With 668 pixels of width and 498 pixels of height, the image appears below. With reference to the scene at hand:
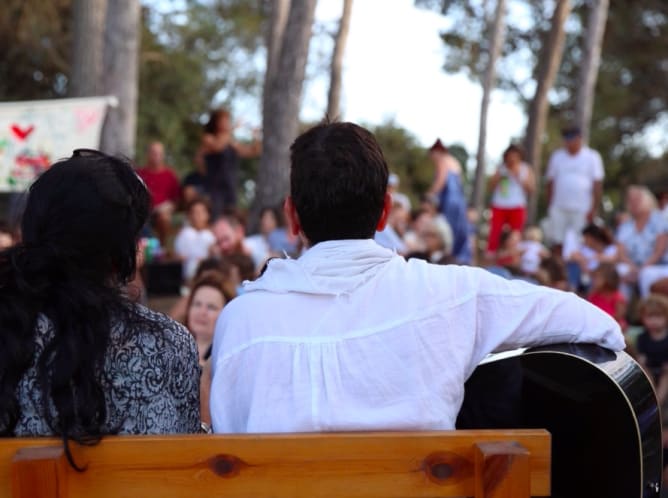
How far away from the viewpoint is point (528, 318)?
265 centimetres

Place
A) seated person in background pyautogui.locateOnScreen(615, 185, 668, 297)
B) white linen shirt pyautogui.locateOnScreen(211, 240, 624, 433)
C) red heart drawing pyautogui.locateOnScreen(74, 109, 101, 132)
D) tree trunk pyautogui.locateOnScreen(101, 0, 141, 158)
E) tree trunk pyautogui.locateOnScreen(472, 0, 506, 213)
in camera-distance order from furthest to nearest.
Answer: tree trunk pyautogui.locateOnScreen(472, 0, 506, 213), tree trunk pyautogui.locateOnScreen(101, 0, 141, 158), seated person in background pyautogui.locateOnScreen(615, 185, 668, 297), red heart drawing pyautogui.locateOnScreen(74, 109, 101, 132), white linen shirt pyautogui.locateOnScreen(211, 240, 624, 433)

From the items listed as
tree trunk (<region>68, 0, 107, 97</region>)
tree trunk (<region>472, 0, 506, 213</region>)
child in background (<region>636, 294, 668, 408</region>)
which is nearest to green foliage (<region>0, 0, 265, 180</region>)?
tree trunk (<region>472, 0, 506, 213</region>)

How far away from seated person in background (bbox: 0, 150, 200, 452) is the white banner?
24.7 ft

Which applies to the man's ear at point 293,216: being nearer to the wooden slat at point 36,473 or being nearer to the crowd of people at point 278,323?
the crowd of people at point 278,323

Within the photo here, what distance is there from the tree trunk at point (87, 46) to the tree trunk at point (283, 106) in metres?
1.90

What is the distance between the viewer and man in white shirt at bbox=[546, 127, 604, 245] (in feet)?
41.5

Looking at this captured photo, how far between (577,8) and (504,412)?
101ft

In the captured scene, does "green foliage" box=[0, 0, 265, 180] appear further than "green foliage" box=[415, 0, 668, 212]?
No

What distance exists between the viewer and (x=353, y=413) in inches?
99.0

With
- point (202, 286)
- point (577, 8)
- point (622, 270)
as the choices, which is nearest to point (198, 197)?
point (622, 270)

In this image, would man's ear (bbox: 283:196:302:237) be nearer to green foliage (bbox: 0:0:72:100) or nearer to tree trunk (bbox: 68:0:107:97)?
tree trunk (bbox: 68:0:107:97)

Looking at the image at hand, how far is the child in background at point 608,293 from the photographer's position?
8.59 meters

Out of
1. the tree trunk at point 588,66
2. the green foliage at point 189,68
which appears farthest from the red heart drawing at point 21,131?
the green foliage at point 189,68

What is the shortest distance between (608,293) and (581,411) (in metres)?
6.15
